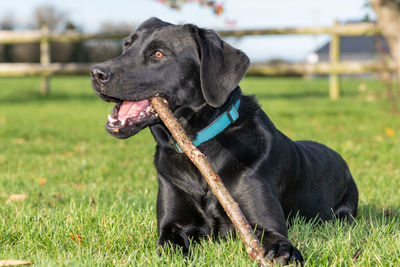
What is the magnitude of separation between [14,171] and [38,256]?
12.1ft

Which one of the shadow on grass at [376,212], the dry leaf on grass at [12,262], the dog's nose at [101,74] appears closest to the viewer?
the dry leaf on grass at [12,262]

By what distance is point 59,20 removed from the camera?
1646 inches

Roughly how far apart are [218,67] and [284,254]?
1.23 meters

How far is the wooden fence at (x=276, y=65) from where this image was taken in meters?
13.2

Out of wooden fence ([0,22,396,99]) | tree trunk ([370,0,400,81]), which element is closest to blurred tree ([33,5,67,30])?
wooden fence ([0,22,396,99])

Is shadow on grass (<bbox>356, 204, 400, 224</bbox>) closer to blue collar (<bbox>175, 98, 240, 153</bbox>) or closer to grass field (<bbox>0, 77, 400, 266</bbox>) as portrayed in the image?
grass field (<bbox>0, 77, 400, 266</bbox>)

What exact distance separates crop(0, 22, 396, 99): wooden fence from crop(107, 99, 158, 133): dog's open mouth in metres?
9.34

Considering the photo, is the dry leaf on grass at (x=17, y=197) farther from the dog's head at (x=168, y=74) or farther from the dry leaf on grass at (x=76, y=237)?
the dog's head at (x=168, y=74)

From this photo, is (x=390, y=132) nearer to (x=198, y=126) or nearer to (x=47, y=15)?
A: (x=198, y=126)

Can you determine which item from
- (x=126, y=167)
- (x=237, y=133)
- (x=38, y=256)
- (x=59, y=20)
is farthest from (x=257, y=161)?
(x=59, y=20)

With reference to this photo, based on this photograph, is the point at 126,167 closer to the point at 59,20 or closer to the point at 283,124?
the point at 283,124

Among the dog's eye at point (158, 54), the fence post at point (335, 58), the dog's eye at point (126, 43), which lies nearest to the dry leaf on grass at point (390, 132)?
the fence post at point (335, 58)

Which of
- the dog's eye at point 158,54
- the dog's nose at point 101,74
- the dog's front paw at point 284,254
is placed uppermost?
the dog's eye at point 158,54

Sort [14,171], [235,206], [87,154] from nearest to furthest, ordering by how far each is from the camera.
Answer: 1. [235,206]
2. [14,171]
3. [87,154]
